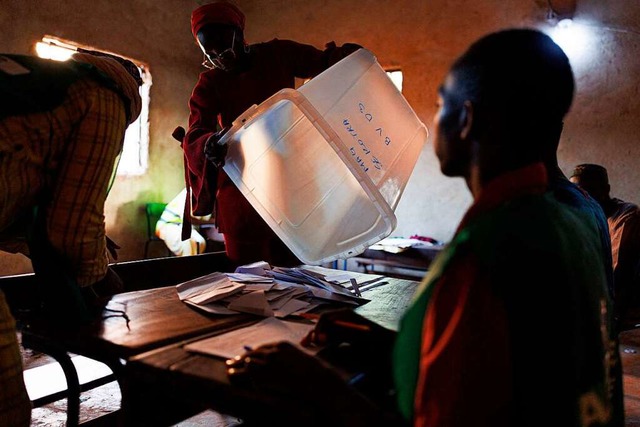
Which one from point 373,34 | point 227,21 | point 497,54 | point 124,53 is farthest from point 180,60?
point 497,54

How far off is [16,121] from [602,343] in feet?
3.86

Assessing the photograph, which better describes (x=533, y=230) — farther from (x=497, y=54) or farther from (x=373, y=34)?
(x=373, y=34)

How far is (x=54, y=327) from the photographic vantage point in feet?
3.78

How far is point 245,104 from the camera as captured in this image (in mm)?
2213

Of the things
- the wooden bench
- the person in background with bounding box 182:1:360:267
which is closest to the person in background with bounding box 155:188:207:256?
the wooden bench

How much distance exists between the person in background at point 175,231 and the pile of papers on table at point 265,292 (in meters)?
3.45

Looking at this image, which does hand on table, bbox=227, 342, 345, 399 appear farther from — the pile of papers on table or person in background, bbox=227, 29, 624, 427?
the pile of papers on table

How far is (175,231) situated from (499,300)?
4.89 meters

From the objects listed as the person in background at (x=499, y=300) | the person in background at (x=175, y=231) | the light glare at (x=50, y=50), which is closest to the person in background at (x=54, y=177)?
the person in background at (x=499, y=300)

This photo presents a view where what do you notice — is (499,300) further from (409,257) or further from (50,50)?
(50,50)

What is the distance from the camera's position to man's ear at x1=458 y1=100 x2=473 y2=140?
29.7 inches

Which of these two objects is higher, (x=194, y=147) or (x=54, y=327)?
(x=194, y=147)

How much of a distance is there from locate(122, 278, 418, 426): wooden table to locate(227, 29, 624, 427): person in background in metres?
0.02

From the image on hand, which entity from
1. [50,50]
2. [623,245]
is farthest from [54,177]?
[50,50]
